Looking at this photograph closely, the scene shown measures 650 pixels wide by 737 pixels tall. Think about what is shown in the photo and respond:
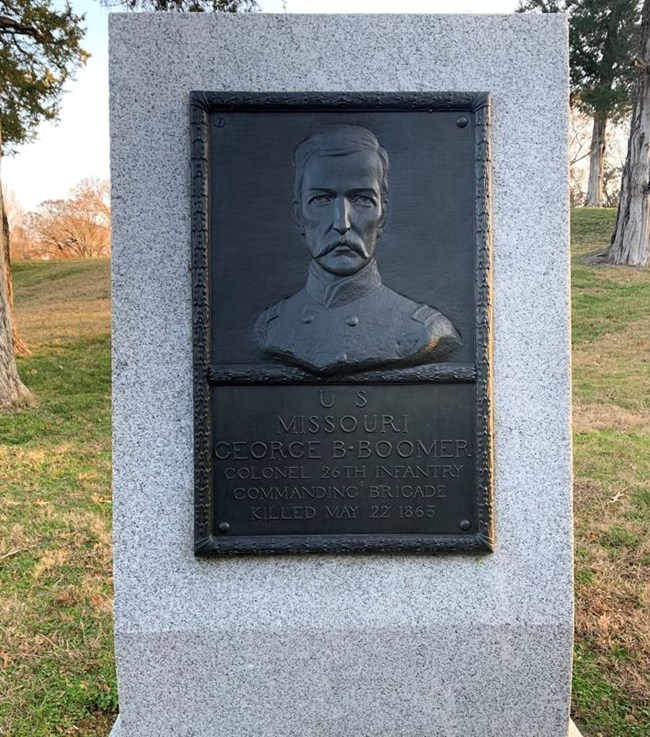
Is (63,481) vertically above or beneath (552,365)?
beneath

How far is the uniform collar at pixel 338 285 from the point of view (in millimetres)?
2549

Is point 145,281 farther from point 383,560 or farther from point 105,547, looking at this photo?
point 105,547

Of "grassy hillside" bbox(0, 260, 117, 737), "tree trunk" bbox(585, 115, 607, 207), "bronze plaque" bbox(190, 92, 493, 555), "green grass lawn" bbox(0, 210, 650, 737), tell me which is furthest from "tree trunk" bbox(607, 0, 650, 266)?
"bronze plaque" bbox(190, 92, 493, 555)

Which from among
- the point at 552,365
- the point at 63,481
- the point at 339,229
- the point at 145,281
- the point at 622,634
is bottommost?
the point at 622,634

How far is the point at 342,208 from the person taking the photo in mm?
2484

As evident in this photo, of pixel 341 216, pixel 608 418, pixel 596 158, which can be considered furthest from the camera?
pixel 596 158

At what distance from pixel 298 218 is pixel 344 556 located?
1285 millimetres

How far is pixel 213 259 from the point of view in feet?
8.33

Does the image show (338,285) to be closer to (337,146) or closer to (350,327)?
(350,327)

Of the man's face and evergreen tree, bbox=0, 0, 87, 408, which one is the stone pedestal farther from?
evergreen tree, bbox=0, 0, 87, 408

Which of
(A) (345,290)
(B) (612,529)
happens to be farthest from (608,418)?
(A) (345,290)

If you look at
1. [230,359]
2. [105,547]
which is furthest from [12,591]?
[230,359]

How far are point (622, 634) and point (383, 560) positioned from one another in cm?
159

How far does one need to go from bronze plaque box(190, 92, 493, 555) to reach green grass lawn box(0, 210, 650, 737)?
1176mm
